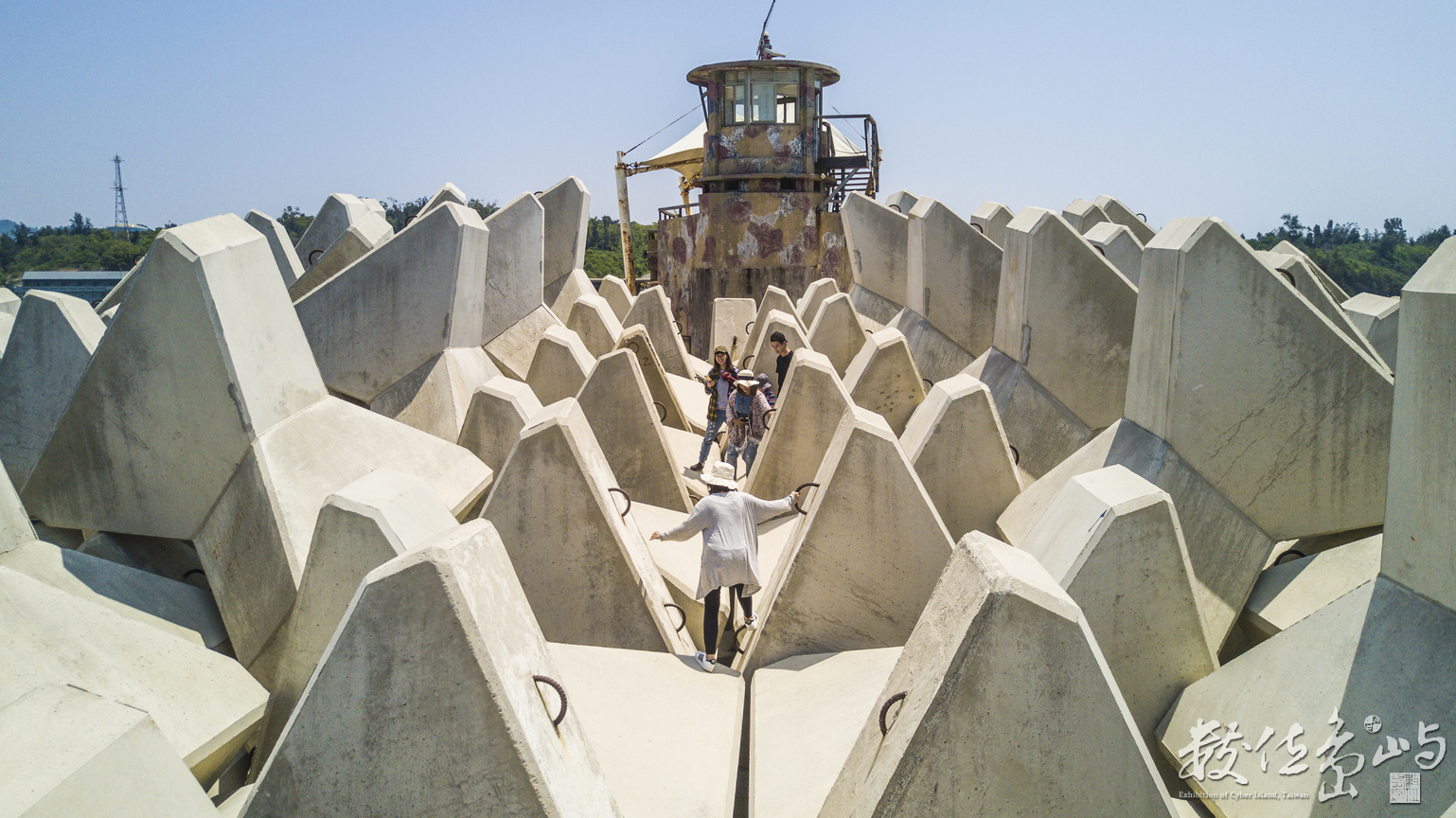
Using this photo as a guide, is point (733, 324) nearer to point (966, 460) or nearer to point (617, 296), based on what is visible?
point (617, 296)

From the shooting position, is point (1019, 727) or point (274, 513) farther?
point (274, 513)

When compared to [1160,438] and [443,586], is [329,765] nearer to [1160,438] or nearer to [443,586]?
[443,586]

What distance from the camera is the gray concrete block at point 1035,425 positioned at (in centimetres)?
680

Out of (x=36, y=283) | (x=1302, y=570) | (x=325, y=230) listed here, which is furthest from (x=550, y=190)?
(x=1302, y=570)

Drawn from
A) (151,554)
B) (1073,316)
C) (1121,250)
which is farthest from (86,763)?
(1121,250)

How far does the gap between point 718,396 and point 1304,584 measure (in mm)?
4152

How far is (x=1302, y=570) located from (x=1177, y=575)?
56.4 inches

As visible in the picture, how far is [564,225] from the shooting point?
13133 mm

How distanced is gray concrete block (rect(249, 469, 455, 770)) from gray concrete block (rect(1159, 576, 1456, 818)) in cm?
288

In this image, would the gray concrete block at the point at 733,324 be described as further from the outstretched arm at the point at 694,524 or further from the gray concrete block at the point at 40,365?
the outstretched arm at the point at 694,524

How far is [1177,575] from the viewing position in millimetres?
3492

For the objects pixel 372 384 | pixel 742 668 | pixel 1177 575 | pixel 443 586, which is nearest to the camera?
Answer: pixel 443 586

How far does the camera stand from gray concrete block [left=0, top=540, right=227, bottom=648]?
394 centimetres

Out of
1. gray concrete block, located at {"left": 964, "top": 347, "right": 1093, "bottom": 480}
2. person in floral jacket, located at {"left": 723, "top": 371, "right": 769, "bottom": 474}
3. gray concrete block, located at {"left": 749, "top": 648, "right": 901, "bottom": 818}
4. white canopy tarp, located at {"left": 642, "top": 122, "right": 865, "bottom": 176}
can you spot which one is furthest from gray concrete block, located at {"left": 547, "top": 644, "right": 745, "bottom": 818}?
white canopy tarp, located at {"left": 642, "top": 122, "right": 865, "bottom": 176}
